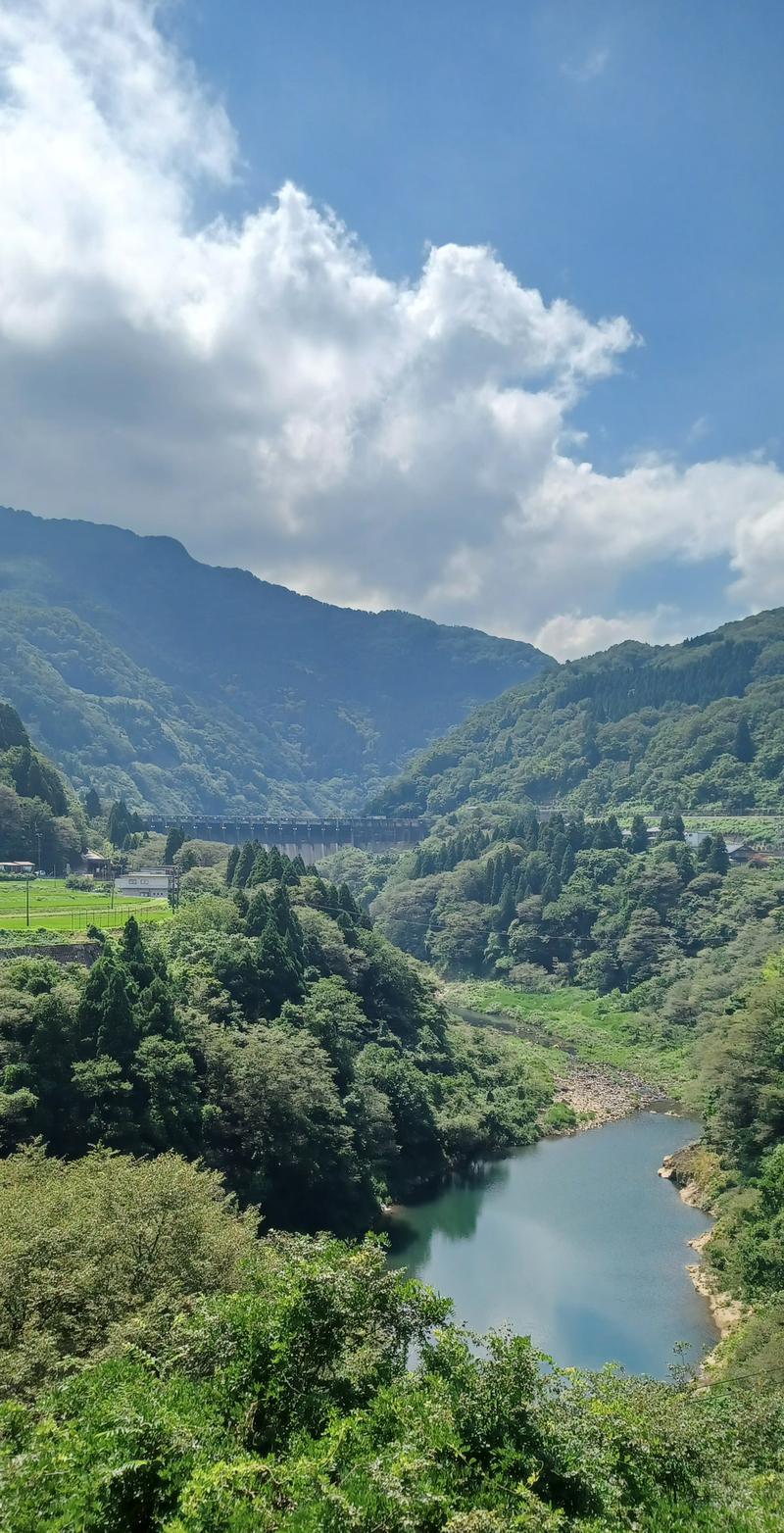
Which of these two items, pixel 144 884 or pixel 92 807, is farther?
pixel 92 807

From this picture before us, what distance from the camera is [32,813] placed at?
5400 centimetres

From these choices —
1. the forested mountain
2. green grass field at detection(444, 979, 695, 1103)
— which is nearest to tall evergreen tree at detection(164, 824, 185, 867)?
the forested mountain

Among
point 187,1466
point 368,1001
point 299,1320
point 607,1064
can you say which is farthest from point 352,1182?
point 607,1064

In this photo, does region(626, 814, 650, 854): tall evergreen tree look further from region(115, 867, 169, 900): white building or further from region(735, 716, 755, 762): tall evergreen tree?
region(115, 867, 169, 900): white building

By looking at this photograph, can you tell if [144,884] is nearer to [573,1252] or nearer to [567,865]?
[573,1252]

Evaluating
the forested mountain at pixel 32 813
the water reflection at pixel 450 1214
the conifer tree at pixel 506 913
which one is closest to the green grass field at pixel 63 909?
the forested mountain at pixel 32 813

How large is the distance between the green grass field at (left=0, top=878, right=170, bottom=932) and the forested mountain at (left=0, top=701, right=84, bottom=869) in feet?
13.3

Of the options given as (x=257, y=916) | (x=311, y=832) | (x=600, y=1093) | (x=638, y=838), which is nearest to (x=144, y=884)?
(x=257, y=916)

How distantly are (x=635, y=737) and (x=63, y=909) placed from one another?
4065 inches

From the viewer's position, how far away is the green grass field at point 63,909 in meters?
37.4

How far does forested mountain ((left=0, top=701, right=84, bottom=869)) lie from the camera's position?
5288 cm

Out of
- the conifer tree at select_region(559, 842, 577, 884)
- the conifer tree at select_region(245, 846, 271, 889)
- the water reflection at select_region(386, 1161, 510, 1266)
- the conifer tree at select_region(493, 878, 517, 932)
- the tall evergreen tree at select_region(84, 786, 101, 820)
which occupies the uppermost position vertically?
the tall evergreen tree at select_region(84, 786, 101, 820)

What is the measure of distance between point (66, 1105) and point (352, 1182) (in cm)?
1042

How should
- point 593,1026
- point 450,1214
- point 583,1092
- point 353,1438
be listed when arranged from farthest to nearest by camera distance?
point 593,1026 < point 583,1092 < point 450,1214 < point 353,1438
